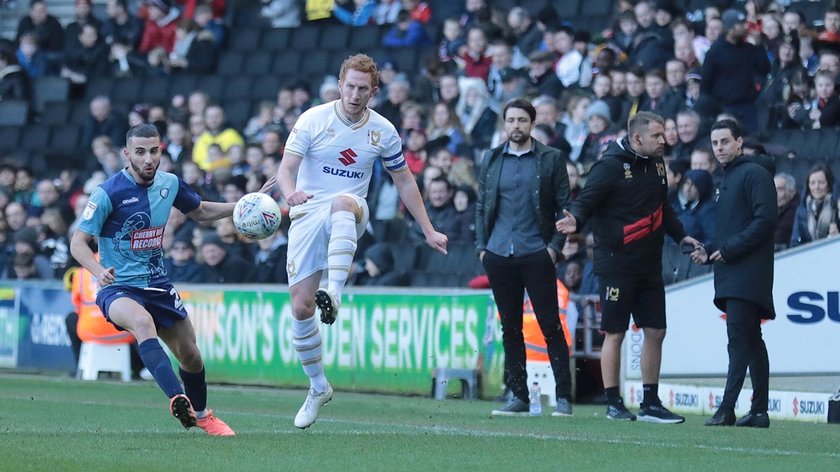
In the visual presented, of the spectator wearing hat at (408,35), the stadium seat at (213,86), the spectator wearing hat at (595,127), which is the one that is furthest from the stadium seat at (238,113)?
the spectator wearing hat at (595,127)

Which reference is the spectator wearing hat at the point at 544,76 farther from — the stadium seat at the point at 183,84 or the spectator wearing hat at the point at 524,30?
the stadium seat at the point at 183,84

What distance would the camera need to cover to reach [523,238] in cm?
1171

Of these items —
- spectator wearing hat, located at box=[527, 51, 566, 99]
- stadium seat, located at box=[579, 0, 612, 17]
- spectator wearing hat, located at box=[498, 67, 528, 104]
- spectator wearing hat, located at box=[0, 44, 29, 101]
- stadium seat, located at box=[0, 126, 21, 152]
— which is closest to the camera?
spectator wearing hat, located at box=[527, 51, 566, 99]

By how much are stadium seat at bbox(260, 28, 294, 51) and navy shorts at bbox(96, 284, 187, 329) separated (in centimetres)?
1472

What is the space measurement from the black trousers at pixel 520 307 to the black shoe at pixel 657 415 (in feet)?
1.91

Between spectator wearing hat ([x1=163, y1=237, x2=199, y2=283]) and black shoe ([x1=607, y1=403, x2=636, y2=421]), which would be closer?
black shoe ([x1=607, y1=403, x2=636, y2=421])

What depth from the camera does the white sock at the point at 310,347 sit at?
33.9 feet

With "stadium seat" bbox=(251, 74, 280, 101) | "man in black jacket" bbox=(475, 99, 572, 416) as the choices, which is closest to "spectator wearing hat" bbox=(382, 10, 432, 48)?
"stadium seat" bbox=(251, 74, 280, 101)

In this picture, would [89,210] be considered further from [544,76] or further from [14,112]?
[14,112]

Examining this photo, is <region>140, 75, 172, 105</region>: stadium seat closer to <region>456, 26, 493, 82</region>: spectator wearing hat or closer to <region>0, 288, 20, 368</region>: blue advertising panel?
<region>0, 288, 20, 368</region>: blue advertising panel

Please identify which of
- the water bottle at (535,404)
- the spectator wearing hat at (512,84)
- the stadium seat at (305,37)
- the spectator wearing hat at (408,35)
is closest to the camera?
the water bottle at (535,404)

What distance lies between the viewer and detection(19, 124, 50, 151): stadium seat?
82.4 ft

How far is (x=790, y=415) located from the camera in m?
12.7

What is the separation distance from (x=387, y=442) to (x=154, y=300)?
1857mm
